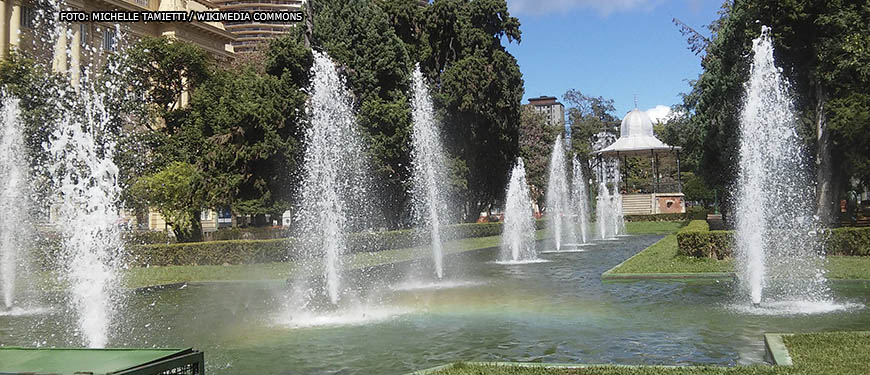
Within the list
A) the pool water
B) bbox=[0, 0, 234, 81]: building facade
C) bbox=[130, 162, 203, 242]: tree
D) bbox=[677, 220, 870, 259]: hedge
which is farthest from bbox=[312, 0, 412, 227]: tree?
the pool water

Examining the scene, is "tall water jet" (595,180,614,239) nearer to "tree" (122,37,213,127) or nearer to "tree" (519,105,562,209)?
"tree" (519,105,562,209)

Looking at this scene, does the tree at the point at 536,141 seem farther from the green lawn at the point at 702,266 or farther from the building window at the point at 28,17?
the green lawn at the point at 702,266

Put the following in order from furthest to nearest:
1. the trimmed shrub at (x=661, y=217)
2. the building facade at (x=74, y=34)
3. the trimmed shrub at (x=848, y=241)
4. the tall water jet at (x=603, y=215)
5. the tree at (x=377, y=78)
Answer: the trimmed shrub at (x=661, y=217), the tall water jet at (x=603, y=215), the building facade at (x=74, y=34), the tree at (x=377, y=78), the trimmed shrub at (x=848, y=241)

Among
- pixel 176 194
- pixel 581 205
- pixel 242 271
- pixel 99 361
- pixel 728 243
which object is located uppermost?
pixel 176 194

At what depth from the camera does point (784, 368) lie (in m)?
5.87

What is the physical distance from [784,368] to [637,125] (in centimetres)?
4626

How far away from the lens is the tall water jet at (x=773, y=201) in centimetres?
1205

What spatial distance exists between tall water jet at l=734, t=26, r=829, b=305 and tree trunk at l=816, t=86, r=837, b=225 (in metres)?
0.56

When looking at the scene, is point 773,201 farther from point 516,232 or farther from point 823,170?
point 516,232

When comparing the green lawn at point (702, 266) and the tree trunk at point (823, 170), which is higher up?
the tree trunk at point (823, 170)

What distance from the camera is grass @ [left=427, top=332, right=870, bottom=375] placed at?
5.80 meters

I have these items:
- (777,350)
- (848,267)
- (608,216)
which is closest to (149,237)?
(608,216)

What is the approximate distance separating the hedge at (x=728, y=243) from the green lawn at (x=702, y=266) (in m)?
0.34

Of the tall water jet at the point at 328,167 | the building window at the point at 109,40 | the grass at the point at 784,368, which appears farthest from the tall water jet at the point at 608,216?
the building window at the point at 109,40
